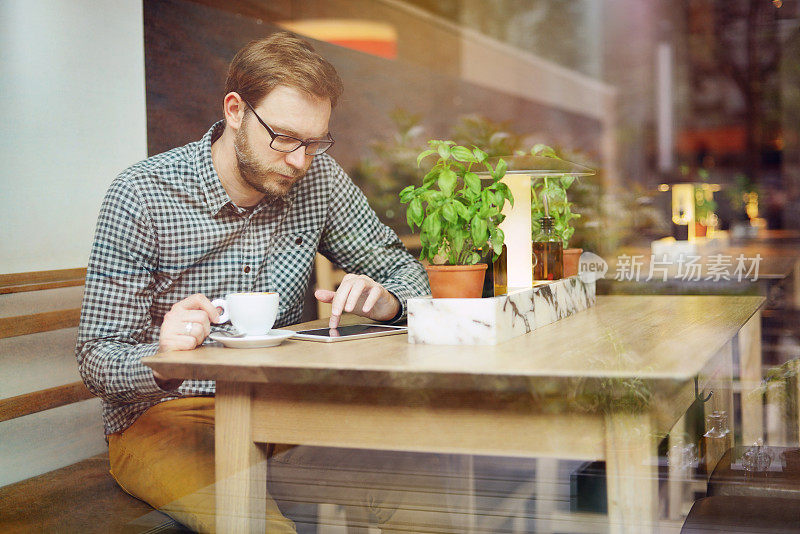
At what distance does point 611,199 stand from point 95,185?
1.08m

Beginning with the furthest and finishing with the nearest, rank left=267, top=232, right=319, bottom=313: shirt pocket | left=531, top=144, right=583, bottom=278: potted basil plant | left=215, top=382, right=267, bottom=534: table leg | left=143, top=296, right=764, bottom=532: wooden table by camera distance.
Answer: left=267, top=232, right=319, bottom=313: shirt pocket, left=531, top=144, right=583, bottom=278: potted basil plant, left=215, top=382, right=267, bottom=534: table leg, left=143, top=296, right=764, bottom=532: wooden table

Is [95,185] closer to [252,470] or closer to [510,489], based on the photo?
[252,470]

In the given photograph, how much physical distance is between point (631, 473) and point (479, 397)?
0.74ft

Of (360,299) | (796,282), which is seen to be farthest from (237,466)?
(796,282)

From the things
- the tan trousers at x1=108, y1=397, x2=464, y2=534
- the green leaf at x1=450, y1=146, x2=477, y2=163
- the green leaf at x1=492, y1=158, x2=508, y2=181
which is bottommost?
the tan trousers at x1=108, y1=397, x2=464, y2=534

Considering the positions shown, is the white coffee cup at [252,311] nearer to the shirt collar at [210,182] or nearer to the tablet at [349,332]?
the tablet at [349,332]

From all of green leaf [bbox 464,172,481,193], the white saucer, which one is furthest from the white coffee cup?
green leaf [bbox 464,172,481,193]

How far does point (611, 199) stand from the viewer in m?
1.44

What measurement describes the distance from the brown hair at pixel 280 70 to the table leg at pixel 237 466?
0.69 meters

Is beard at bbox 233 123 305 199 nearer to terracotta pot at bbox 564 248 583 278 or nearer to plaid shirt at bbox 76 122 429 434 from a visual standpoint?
plaid shirt at bbox 76 122 429 434

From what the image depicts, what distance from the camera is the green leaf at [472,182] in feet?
4.24

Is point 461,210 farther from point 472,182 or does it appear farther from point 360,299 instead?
point 360,299

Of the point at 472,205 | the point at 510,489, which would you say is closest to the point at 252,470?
the point at 510,489

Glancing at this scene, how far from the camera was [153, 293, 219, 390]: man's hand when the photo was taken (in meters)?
1.29
